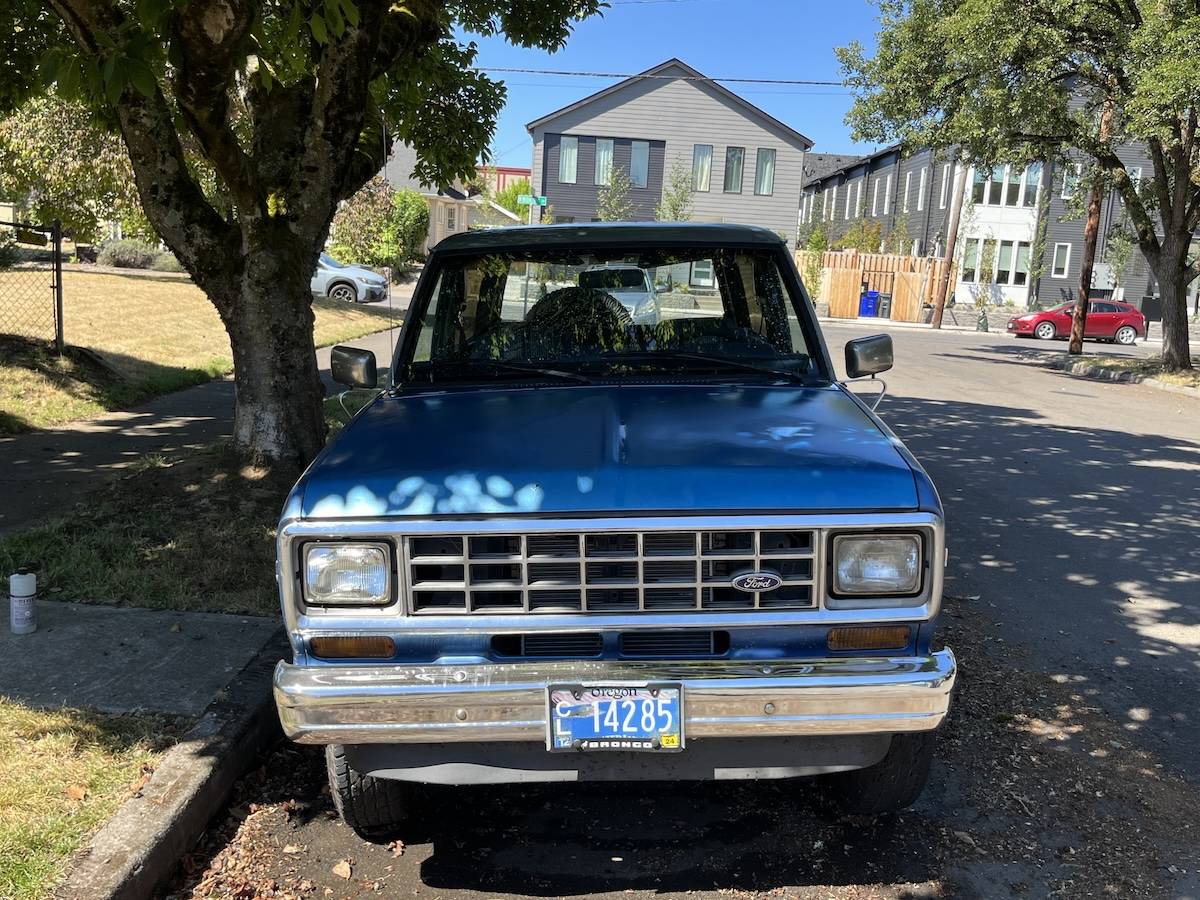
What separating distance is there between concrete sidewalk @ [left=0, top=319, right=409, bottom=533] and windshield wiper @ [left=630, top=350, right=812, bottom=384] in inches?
172

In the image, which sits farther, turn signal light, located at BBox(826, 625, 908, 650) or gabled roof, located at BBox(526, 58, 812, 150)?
gabled roof, located at BBox(526, 58, 812, 150)

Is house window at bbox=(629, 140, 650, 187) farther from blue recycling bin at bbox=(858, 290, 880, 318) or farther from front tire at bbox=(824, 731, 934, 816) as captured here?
front tire at bbox=(824, 731, 934, 816)

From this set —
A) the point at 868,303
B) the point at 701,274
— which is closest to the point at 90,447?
the point at 701,274

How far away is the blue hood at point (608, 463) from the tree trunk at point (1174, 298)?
19454 millimetres

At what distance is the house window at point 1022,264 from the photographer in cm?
4366

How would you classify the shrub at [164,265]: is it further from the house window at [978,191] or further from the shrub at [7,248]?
the house window at [978,191]

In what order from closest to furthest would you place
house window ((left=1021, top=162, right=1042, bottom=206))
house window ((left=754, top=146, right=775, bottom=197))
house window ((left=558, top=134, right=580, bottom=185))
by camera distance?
house window ((left=1021, top=162, right=1042, bottom=206))
house window ((left=558, top=134, right=580, bottom=185))
house window ((left=754, top=146, right=775, bottom=197))

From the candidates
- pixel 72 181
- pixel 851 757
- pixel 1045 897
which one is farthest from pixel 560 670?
pixel 72 181

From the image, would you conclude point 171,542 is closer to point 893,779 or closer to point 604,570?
point 604,570

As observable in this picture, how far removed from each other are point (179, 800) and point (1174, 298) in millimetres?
21822

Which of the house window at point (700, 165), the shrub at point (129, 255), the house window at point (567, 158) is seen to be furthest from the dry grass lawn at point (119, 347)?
the house window at point (700, 165)

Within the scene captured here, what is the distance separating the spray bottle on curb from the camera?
461cm

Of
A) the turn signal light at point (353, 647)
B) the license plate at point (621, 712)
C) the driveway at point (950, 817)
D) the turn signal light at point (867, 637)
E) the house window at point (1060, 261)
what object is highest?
the house window at point (1060, 261)

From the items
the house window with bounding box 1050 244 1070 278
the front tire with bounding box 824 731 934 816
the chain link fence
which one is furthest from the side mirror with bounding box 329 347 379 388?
the house window with bounding box 1050 244 1070 278
